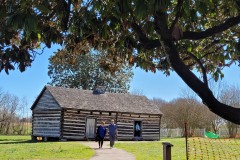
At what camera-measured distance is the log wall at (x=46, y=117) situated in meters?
35.3

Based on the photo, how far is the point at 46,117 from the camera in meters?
37.0

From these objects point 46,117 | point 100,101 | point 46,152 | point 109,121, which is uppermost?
point 100,101

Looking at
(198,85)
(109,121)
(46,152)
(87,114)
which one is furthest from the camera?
(109,121)

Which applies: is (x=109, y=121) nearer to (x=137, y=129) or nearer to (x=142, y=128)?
(x=137, y=129)

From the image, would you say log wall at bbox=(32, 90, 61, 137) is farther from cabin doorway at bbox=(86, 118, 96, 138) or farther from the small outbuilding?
cabin doorway at bbox=(86, 118, 96, 138)

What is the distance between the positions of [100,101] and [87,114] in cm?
293

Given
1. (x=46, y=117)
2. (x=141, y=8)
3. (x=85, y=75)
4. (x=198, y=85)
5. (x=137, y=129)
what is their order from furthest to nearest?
(x=85, y=75), (x=137, y=129), (x=46, y=117), (x=198, y=85), (x=141, y=8)

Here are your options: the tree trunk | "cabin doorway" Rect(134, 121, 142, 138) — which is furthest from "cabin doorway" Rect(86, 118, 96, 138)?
the tree trunk

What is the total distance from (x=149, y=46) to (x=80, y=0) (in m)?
2.13

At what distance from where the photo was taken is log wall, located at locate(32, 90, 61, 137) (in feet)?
116

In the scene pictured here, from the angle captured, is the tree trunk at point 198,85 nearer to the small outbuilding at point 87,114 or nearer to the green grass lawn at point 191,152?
the green grass lawn at point 191,152

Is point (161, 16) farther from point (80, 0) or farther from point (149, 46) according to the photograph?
point (80, 0)

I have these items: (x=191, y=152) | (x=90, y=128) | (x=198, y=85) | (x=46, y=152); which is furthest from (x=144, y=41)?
(x=90, y=128)

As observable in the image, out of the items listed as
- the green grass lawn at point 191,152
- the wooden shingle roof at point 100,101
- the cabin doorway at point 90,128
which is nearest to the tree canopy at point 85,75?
the wooden shingle roof at point 100,101
